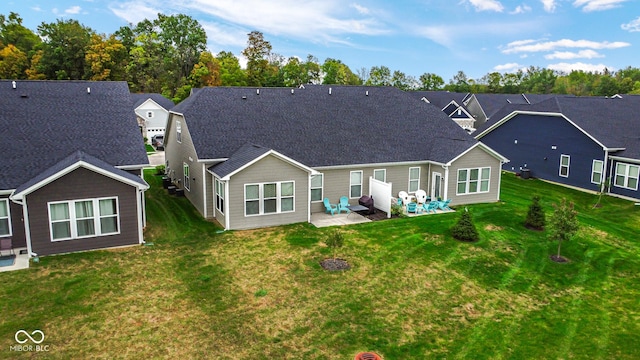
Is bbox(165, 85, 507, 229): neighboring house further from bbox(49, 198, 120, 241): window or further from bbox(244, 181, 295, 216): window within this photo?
bbox(49, 198, 120, 241): window

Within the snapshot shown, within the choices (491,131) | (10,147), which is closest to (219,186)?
(10,147)

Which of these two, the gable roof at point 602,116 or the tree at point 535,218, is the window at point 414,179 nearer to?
the tree at point 535,218

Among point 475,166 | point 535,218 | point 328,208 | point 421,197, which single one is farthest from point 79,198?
point 535,218

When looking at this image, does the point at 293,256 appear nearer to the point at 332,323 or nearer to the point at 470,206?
the point at 332,323

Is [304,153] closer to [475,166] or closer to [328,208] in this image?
[328,208]

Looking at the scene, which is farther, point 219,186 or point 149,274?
point 219,186

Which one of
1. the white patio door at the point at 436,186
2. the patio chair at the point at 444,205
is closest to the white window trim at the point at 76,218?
the patio chair at the point at 444,205
